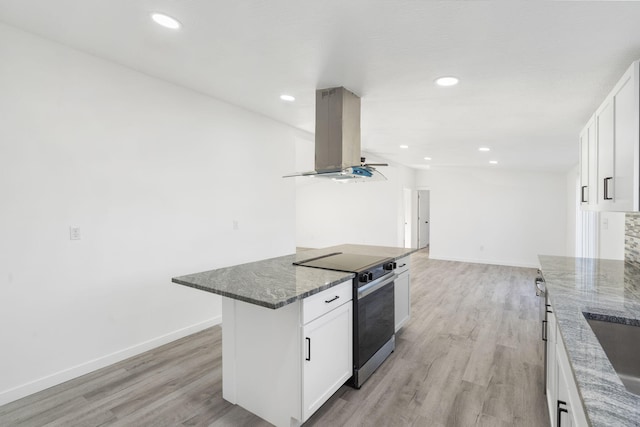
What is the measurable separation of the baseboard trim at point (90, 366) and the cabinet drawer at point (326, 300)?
6.26 feet

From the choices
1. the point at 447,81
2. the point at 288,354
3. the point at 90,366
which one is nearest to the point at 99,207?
the point at 90,366

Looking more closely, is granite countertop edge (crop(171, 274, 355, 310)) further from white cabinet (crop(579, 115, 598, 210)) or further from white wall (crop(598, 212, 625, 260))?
white wall (crop(598, 212, 625, 260))

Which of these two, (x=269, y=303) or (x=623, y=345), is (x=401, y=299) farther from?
(x=269, y=303)

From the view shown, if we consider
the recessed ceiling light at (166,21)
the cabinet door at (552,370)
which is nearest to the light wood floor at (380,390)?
the cabinet door at (552,370)

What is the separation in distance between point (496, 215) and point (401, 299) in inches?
216

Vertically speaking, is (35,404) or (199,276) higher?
(199,276)

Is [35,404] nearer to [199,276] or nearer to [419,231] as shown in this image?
[199,276]

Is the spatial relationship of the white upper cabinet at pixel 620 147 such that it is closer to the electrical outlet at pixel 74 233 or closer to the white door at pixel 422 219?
the electrical outlet at pixel 74 233

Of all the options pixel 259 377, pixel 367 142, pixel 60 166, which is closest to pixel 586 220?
pixel 367 142

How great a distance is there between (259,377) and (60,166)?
210cm

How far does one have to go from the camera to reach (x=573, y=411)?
1052 mm

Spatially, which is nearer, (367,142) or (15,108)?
(15,108)

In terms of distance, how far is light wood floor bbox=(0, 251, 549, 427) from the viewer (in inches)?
79.4

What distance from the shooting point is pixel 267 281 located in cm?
204
